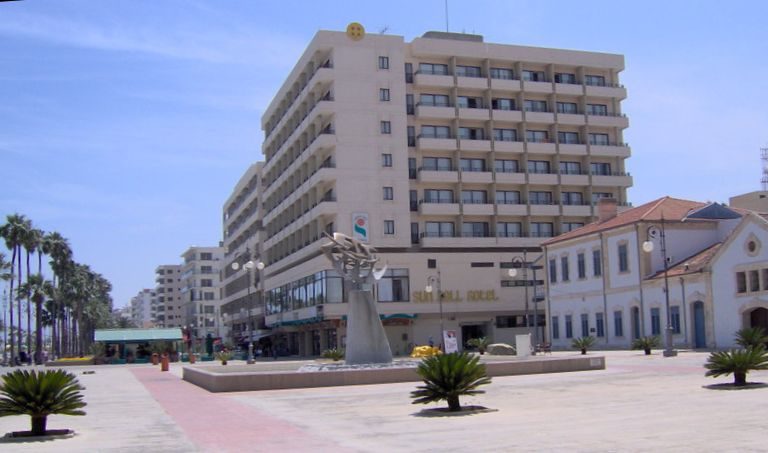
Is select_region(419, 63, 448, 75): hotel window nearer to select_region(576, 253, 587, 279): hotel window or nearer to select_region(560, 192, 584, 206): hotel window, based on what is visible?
select_region(560, 192, 584, 206): hotel window

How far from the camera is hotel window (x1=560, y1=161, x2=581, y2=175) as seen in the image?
82062mm

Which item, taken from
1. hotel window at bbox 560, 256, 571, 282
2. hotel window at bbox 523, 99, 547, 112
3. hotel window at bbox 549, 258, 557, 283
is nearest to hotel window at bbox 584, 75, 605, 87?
hotel window at bbox 523, 99, 547, 112

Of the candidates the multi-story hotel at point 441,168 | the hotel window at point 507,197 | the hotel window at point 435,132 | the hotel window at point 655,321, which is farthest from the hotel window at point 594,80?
the hotel window at point 655,321

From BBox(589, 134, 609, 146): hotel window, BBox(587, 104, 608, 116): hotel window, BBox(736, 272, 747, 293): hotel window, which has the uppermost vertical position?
BBox(587, 104, 608, 116): hotel window

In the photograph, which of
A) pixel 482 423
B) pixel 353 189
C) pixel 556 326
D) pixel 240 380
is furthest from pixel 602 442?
pixel 353 189

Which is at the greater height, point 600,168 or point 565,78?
point 565,78

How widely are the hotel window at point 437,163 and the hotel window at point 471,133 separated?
2676 mm

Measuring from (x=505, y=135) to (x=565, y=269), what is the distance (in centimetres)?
1870

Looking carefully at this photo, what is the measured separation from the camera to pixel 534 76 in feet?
271

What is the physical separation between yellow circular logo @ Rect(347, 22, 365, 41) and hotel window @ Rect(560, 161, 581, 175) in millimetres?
22641

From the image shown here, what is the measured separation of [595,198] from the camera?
8312cm

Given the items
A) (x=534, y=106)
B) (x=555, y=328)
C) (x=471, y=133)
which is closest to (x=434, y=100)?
(x=471, y=133)

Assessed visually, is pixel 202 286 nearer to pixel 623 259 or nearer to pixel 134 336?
pixel 134 336

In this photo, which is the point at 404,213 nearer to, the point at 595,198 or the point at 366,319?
the point at 595,198
